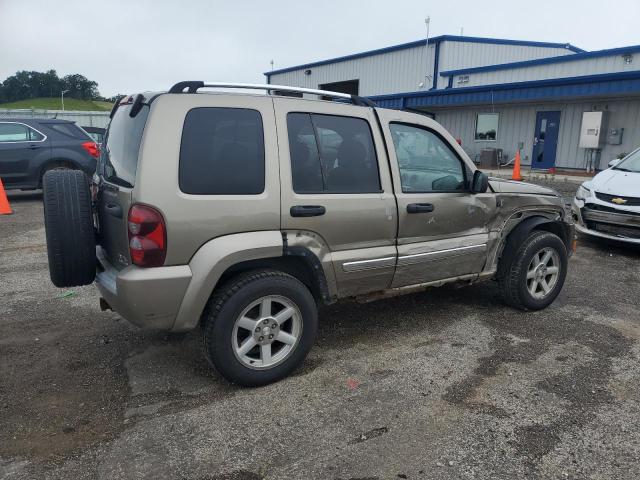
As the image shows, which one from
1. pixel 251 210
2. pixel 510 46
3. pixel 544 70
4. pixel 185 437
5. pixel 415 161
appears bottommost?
pixel 185 437

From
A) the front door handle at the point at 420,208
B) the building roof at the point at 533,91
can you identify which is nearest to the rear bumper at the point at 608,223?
the front door handle at the point at 420,208

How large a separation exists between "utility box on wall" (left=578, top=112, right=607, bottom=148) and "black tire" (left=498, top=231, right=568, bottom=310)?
1421cm

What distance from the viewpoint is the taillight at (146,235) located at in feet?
9.31

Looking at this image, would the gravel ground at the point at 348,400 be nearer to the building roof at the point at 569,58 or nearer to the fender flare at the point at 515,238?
the fender flare at the point at 515,238

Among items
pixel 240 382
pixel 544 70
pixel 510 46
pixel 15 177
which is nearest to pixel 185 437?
pixel 240 382

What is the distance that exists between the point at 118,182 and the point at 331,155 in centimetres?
142

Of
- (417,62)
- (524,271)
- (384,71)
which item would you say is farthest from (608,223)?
(384,71)

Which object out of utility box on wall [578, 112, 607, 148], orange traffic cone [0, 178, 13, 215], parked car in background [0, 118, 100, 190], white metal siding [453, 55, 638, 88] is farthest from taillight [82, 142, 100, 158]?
white metal siding [453, 55, 638, 88]

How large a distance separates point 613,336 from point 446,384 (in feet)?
6.08

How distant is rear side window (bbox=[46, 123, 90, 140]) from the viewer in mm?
10750

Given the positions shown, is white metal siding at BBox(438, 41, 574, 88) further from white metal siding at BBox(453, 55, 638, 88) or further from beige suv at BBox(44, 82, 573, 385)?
beige suv at BBox(44, 82, 573, 385)

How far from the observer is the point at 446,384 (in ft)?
11.1

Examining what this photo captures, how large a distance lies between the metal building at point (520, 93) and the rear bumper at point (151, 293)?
16328mm

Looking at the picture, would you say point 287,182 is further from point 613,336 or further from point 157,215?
point 613,336
